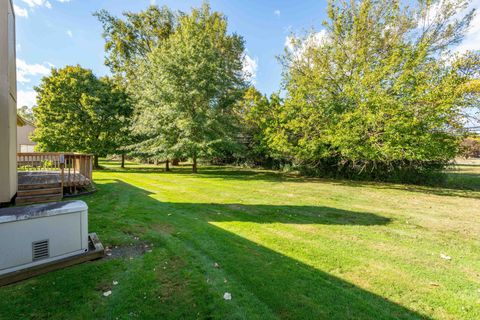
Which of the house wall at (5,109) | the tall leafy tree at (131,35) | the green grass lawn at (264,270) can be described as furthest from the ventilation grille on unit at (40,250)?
the tall leafy tree at (131,35)

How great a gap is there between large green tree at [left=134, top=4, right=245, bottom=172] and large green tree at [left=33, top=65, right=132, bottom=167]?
3248 mm

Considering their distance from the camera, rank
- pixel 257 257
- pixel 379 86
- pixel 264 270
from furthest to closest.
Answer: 1. pixel 379 86
2. pixel 257 257
3. pixel 264 270

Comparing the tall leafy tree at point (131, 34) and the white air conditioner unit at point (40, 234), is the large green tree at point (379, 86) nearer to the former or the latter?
the white air conditioner unit at point (40, 234)

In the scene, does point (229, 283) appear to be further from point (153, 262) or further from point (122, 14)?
point (122, 14)

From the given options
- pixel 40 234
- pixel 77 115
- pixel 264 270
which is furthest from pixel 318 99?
pixel 77 115

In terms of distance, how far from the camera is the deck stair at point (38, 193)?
20.7ft

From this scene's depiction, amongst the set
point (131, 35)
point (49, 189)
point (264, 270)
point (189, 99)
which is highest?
point (131, 35)

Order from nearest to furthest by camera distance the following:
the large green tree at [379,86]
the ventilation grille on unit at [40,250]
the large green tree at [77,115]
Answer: the ventilation grille on unit at [40,250] → the large green tree at [379,86] → the large green tree at [77,115]

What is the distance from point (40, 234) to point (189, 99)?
42.6 ft

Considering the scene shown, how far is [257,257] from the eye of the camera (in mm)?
3473

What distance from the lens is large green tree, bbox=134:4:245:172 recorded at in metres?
14.4

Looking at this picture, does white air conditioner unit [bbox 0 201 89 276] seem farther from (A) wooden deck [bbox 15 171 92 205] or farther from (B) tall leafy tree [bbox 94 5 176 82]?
(B) tall leafy tree [bbox 94 5 176 82]

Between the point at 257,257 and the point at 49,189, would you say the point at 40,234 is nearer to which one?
the point at 257,257

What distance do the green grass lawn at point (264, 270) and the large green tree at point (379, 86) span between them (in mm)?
5307
